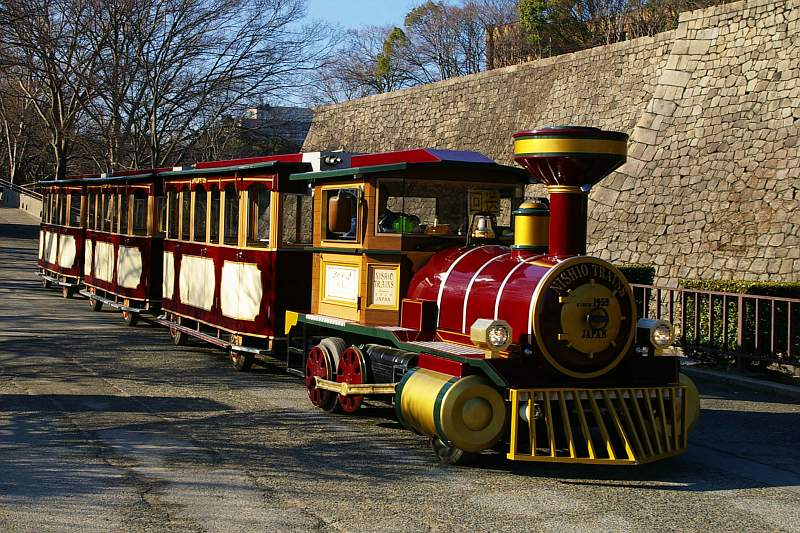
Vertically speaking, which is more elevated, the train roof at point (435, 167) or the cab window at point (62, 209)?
the cab window at point (62, 209)

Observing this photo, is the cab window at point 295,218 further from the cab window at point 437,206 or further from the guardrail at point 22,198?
the guardrail at point 22,198

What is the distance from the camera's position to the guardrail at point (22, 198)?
5113 centimetres

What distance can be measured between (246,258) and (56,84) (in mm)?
19372

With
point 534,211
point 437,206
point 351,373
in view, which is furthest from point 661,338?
point 351,373

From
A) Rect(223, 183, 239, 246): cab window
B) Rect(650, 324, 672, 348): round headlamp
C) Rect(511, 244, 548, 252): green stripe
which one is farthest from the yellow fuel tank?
Rect(223, 183, 239, 246): cab window

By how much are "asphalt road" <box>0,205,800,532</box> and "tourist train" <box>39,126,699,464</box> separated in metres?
0.34

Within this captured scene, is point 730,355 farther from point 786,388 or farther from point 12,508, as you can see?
point 12,508

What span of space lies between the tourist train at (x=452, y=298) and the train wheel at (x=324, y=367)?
2 cm

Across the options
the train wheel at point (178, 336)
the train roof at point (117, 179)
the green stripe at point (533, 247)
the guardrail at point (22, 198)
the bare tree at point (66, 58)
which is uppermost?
the bare tree at point (66, 58)

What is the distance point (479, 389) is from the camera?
749 centimetres

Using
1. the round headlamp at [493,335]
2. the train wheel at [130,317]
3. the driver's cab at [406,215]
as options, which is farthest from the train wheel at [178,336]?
the round headlamp at [493,335]

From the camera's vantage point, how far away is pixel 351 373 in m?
9.50

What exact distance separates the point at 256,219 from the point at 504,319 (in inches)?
213

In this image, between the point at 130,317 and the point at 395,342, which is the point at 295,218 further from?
the point at 130,317
